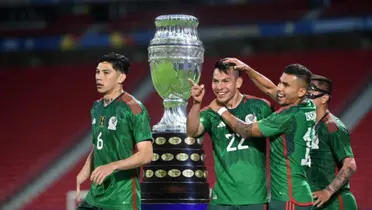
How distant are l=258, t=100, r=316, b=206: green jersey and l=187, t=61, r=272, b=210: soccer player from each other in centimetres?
12

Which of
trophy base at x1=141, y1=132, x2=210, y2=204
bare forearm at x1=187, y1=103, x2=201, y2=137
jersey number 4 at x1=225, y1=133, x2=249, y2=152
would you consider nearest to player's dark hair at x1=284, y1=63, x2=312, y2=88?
jersey number 4 at x1=225, y1=133, x2=249, y2=152

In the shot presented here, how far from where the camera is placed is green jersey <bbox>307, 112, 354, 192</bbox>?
653 centimetres

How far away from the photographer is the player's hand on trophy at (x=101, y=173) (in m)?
5.29

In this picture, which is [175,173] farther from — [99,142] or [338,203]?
[99,142]

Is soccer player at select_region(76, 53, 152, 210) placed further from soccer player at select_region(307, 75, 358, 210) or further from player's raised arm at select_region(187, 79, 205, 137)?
soccer player at select_region(307, 75, 358, 210)

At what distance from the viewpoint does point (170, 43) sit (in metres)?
7.58

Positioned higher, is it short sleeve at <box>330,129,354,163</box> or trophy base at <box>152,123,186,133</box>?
trophy base at <box>152,123,186,133</box>

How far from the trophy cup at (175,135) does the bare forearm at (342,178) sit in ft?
4.53

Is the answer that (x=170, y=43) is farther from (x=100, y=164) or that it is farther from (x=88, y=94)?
(x=88, y=94)

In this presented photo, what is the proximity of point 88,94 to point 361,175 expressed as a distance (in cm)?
574

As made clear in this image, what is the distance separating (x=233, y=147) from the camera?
575 centimetres

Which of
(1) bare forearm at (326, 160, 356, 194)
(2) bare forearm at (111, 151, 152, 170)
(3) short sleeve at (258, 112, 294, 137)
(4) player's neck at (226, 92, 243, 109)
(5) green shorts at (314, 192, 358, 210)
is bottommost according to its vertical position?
(5) green shorts at (314, 192, 358, 210)

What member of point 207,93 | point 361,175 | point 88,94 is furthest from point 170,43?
point 88,94

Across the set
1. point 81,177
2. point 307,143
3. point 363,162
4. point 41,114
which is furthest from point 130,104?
point 41,114
